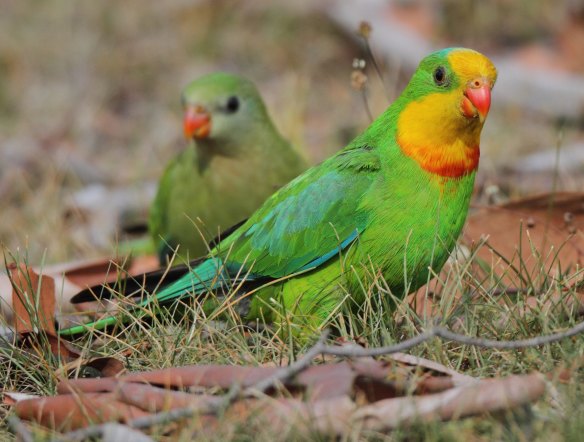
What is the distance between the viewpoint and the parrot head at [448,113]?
8.88ft

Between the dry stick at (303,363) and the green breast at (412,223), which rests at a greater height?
the green breast at (412,223)

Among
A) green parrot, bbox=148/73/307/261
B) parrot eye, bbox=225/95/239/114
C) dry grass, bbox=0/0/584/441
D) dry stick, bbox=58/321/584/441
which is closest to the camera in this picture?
dry stick, bbox=58/321/584/441

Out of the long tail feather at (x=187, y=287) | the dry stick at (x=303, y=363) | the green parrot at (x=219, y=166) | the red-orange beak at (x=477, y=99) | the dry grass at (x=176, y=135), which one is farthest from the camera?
the green parrot at (x=219, y=166)

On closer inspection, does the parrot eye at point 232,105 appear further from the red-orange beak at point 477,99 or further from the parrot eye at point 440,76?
the red-orange beak at point 477,99

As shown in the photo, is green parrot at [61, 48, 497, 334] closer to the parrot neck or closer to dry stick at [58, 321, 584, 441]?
the parrot neck

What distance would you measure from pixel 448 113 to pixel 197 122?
1.81 m

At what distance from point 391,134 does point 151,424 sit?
1314mm

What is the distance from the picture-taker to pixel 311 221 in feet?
9.50

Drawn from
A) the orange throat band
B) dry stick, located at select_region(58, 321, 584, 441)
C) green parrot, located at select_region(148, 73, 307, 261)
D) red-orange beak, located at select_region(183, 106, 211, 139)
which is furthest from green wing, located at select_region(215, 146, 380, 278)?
red-orange beak, located at select_region(183, 106, 211, 139)

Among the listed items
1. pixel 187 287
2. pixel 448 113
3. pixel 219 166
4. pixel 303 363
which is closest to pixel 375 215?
pixel 448 113

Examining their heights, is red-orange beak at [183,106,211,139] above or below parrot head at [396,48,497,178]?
below

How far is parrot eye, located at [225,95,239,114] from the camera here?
437 centimetres

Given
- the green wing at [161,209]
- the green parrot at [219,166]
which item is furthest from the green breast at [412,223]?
the green wing at [161,209]

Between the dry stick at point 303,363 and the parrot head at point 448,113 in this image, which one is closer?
the dry stick at point 303,363
